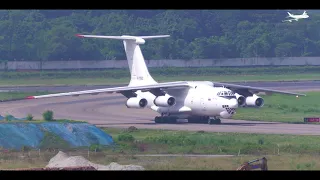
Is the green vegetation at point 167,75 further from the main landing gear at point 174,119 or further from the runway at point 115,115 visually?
the main landing gear at point 174,119

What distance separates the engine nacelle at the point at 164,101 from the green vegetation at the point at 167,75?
27.2m

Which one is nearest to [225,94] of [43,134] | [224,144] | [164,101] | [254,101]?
[254,101]

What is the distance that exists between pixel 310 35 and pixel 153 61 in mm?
18027

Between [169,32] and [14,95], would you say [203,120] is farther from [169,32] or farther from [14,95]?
[169,32]

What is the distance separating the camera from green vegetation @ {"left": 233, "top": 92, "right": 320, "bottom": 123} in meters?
42.2

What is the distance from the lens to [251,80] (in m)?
69.9

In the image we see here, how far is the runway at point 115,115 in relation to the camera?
34562 mm

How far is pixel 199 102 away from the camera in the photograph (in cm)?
3803

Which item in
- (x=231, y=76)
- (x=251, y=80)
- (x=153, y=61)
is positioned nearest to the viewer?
(x=251, y=80)

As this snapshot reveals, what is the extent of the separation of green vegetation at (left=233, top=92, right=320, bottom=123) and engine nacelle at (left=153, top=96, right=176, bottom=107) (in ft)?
18.6

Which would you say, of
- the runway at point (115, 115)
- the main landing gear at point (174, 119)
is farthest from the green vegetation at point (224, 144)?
the main landing gear at point (174, 119)

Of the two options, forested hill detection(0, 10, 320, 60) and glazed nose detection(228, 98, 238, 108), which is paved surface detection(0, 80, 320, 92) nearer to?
forested hill detection(0, 10, 320, 60)
